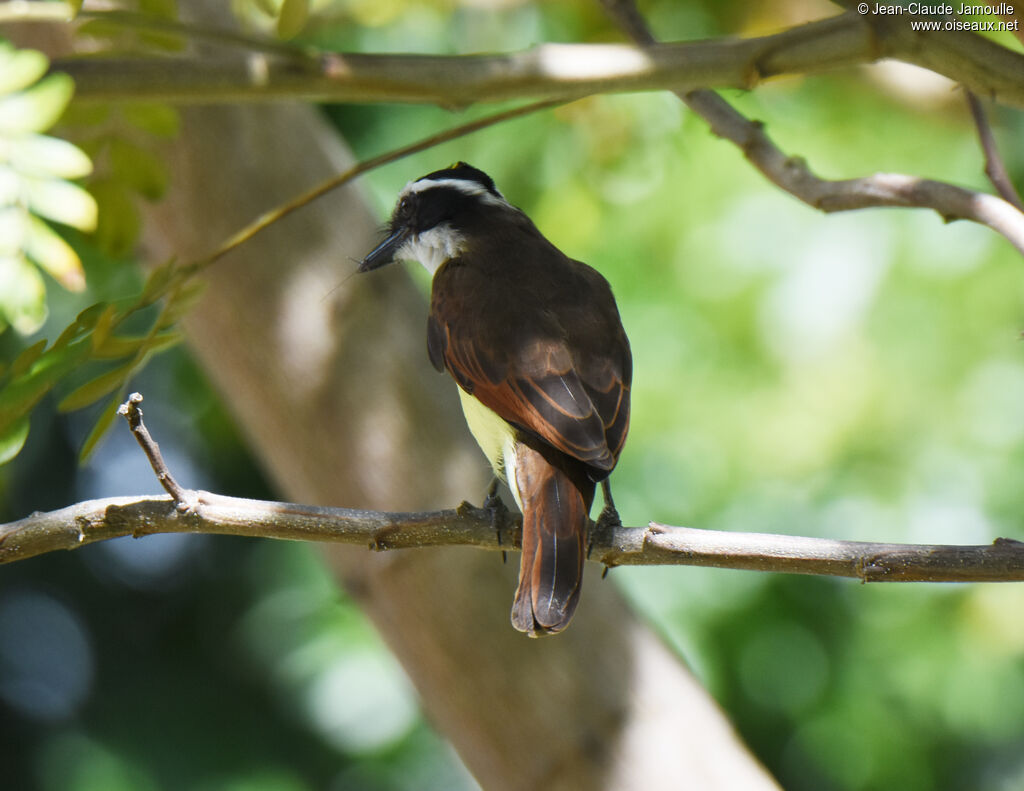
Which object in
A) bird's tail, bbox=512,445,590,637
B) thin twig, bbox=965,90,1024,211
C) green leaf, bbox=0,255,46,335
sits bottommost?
bird's tail, bbox=512,445,590,637

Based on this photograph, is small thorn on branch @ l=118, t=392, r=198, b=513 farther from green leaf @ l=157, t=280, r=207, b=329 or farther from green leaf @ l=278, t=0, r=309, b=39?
green leaf @ l=278, t=0, r=309, b=39

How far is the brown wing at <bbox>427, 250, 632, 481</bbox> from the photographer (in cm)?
192

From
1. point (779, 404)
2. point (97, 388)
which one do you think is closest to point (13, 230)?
point (97, 388)

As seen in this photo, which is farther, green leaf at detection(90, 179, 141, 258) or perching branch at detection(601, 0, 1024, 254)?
green leaf at detection(90, 179, 141, 258)

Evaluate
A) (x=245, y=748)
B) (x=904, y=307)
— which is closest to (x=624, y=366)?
(x=904, y=307)

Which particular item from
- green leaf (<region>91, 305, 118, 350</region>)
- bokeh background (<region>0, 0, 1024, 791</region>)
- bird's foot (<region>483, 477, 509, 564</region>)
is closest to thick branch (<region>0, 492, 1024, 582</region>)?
bird's foot (<region>483, 477, 509, 564</region>)

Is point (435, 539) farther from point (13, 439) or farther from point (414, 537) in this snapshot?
point (13, 439)

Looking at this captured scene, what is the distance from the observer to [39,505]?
5.50 meters

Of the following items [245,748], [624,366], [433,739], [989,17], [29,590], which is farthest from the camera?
[29,590]

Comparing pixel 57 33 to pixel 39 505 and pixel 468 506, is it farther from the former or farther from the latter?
pixel 39 505

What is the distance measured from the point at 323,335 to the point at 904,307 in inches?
82.8

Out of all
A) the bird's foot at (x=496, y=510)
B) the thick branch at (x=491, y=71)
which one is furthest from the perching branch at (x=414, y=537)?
the thick branch at (x=491, y=71)

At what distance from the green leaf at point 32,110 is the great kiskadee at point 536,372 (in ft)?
2.71

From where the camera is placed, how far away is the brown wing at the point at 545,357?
192cm
